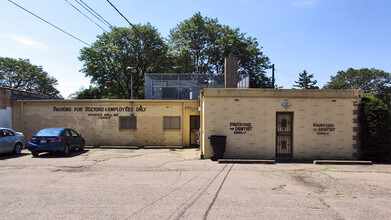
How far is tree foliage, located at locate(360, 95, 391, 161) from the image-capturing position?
10.9m

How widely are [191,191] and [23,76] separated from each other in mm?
51235

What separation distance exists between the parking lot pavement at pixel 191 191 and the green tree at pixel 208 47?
2489 cm

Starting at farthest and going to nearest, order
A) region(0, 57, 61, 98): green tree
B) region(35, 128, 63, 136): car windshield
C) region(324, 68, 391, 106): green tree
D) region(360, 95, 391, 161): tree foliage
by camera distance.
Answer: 1. region(324, 68, 391, 106): green tree
2. region(0, 57, 61, 98): green tree
3. region(35, 128, 63, 136): car windshield
4. region(360, 95, 391, 161): tree foliage

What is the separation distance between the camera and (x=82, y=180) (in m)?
7.35

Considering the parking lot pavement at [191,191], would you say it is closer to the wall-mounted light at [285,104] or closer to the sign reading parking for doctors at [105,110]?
the wall-mounted light at [285,104]

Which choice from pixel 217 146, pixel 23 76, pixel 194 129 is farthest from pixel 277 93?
pixel 23 76

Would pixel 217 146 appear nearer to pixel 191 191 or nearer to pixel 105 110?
pixel 191 191

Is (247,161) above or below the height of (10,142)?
below

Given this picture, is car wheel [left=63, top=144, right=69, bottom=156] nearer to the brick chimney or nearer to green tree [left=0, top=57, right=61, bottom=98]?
the brick chimney

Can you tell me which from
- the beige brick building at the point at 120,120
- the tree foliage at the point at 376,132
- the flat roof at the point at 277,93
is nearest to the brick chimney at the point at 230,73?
the flat roof at the point at 277,93

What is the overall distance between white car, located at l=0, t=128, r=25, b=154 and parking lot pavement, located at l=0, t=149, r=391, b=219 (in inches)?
65.4

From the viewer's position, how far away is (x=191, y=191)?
20.4 ft

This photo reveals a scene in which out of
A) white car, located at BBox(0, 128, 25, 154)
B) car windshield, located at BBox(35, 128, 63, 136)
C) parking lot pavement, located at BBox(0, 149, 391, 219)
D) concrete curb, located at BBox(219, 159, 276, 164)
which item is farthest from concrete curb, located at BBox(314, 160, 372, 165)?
white car, located at BBox(0, 128, 25, 154)

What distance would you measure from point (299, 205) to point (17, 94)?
18735 millimetres
